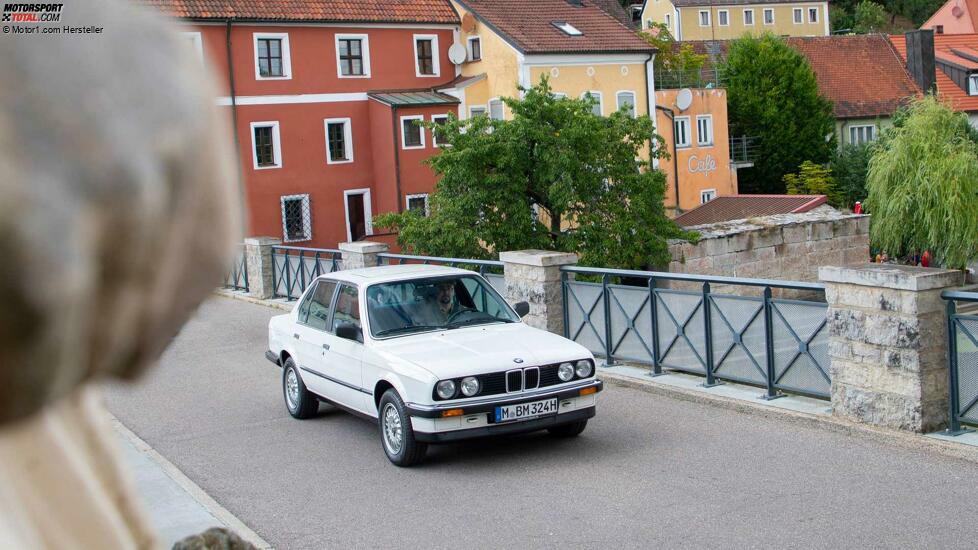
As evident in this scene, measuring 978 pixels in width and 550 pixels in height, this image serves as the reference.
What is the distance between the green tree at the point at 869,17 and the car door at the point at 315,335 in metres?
95.2

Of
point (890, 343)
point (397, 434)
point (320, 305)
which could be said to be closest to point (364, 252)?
point (320, 305)

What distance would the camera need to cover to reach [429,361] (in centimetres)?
1027

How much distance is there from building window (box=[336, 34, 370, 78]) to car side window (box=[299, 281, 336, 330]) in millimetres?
36268

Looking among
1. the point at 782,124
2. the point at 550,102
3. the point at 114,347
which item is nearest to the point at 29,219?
the point at 114,347

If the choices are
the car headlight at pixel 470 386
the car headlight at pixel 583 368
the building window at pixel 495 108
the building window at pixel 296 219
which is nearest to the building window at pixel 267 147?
the building window at pixel 296 219

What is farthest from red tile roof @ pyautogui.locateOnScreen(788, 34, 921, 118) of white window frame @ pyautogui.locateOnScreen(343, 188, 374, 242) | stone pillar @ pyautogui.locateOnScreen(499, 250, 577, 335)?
stone pillar @ pyautogui.locateOnScreen(499, 250, 577, 335)

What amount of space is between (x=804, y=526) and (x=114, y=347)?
8.24 meters

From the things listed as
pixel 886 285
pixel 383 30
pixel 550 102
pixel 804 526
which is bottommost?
pixel 804 526

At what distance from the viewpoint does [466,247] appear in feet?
82.5

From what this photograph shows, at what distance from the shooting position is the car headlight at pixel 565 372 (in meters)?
10.6

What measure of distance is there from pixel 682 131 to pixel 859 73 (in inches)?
760

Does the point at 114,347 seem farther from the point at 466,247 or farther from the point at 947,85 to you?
the point at 947,85

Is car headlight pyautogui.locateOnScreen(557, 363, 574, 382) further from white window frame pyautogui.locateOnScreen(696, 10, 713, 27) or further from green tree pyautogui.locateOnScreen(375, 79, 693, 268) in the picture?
white window frame pyautogui.locateOnScreen(696, 10, 713, 27)

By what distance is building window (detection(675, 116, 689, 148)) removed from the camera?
59031mm
